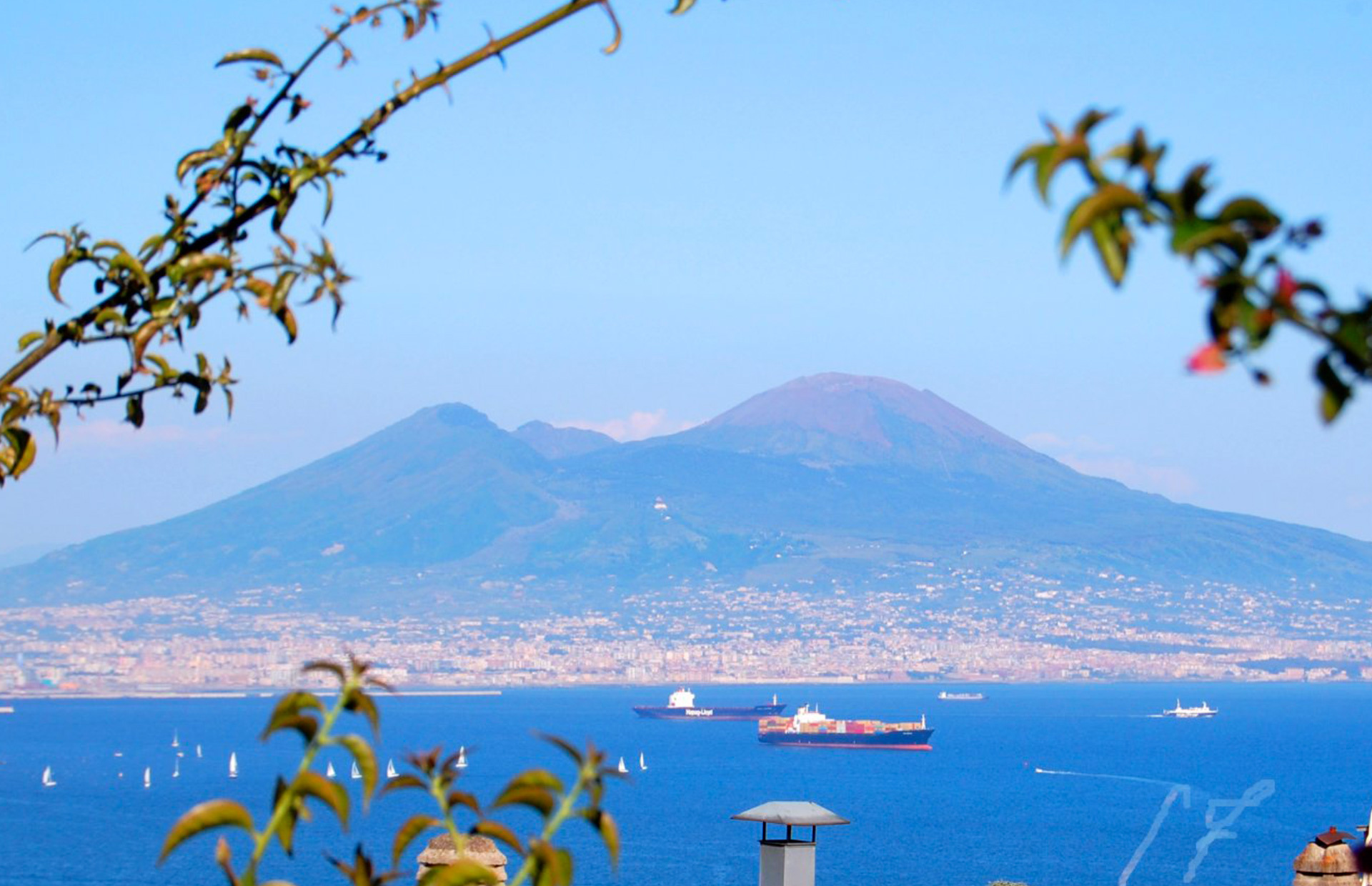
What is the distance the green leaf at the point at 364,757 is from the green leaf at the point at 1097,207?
76 centimetres

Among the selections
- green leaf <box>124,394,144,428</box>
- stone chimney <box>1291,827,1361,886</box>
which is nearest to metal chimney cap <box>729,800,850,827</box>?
stone chimney <box>1291,827,1361,886</box>

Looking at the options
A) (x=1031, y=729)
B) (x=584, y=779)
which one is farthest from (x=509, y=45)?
(x=1031, y=729)

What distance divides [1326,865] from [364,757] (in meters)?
7.35

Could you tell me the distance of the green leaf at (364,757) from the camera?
171cm

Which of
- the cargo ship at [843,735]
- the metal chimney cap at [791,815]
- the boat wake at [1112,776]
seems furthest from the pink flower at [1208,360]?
the cargo ship at [843,735]

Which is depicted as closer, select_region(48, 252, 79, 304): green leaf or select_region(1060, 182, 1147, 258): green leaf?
select_region(1060, 182, 1147, 258): green leaf

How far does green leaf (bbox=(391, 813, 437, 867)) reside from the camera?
71.4 inches

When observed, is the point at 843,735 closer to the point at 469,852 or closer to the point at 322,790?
the point at 469,852

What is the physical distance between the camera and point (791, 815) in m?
11.3

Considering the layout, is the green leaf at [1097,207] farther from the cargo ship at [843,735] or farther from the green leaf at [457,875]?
the cargo ship at [843,735]

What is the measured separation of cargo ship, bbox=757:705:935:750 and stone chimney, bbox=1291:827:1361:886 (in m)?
133

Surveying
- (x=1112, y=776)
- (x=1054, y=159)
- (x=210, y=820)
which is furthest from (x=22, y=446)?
(x=1112, y=776)

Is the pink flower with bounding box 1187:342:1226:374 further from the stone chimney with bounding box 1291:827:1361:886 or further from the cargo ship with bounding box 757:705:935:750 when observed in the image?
the cargo ship with bounding box 757:705:935:750

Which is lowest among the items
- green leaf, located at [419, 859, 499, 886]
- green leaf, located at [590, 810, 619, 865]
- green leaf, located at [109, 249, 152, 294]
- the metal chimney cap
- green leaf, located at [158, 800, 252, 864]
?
the metal chimney cap
